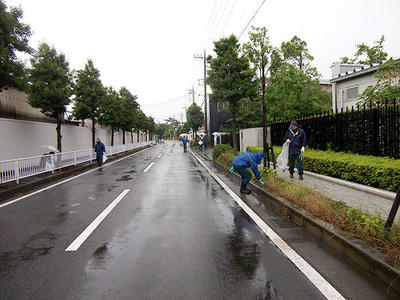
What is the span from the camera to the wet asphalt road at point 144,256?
2607 mm

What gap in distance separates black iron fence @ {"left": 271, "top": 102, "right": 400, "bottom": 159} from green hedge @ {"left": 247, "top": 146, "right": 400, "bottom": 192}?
1.37 feet

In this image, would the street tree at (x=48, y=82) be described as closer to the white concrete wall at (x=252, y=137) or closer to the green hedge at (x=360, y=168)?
the white concrete wall at (x=252, y=137)

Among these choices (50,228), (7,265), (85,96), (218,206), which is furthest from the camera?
(85,96)

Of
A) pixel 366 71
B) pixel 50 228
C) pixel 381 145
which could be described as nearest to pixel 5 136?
pixel 50 228

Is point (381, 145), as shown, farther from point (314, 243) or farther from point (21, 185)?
point (21, 185)

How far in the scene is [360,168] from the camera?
6922 millimetres

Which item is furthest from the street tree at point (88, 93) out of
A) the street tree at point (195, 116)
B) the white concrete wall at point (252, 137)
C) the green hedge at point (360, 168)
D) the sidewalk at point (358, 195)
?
the street tree at point (195, 116)

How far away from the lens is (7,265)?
318 centimetres

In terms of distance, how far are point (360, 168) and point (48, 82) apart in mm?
14817

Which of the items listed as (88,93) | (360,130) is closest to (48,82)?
(88,93)

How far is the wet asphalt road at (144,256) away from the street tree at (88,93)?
1508cm

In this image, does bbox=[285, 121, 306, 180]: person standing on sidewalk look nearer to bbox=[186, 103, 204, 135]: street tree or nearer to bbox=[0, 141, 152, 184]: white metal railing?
bbox=[0, 141, 152, 184]: white metal railing

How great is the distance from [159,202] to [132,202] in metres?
0.66

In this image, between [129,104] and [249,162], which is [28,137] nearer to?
[249,162]
